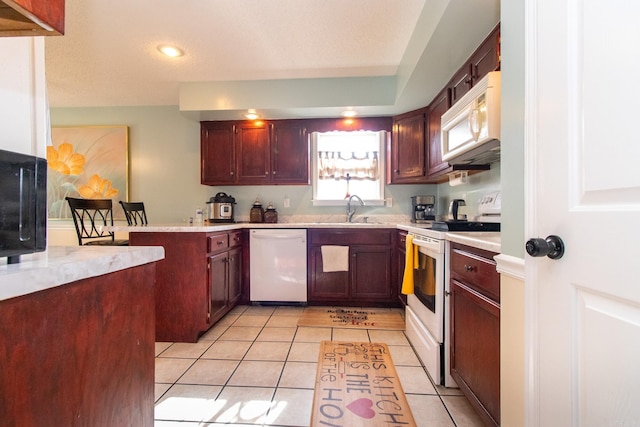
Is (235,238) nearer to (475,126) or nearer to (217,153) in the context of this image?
(217,153)

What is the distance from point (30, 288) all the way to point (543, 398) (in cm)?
120

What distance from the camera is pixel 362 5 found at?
194cm

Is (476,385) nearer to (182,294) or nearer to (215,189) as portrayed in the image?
(182,294)

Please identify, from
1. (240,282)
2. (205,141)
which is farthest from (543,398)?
(205,141)

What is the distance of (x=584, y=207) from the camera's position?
23.8 inches

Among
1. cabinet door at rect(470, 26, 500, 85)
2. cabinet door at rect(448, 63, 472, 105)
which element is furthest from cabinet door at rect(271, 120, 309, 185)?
cabinet door at rect(470, 26, 500, 85)

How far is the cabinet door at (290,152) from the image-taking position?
3.33 meters

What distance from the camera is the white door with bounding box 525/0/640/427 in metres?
0.52

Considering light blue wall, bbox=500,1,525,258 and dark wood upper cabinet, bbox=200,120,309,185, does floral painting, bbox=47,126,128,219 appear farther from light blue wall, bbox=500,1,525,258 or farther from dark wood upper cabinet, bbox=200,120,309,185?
light blue wall, bbox=500,1,525,258

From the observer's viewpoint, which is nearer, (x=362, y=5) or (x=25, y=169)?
(x=25, y=169)

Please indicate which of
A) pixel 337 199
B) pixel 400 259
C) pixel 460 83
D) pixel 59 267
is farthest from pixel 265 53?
pixel 59 267

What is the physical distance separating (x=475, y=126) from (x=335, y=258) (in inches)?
72.7

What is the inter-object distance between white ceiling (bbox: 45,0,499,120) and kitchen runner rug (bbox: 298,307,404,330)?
7.11ft

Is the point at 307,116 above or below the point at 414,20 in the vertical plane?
below
